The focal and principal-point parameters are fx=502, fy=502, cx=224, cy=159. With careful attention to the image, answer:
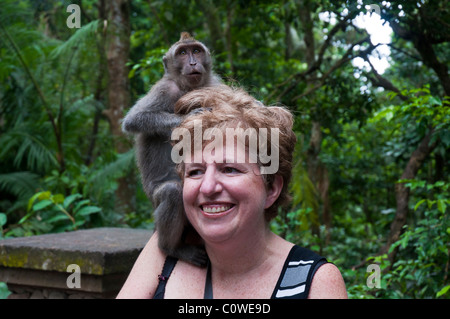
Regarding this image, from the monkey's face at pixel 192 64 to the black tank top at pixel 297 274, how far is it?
169cm

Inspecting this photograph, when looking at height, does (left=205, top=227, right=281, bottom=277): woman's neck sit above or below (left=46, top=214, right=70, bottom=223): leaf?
below

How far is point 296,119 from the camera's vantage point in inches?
173

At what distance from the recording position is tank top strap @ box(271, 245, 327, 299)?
5.55 ft

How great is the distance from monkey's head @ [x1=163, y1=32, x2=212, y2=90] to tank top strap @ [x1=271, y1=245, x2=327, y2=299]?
1.73 metres

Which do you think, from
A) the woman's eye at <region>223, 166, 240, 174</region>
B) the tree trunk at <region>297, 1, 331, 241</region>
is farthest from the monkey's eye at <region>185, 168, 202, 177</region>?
the tree trunk at <region>297, 1, 331, 241</region>

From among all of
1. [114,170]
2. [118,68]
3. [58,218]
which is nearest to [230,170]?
[58,218]

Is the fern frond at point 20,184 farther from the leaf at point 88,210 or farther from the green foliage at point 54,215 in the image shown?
the leaf at point 88,210

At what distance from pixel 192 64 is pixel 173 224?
1210 mm

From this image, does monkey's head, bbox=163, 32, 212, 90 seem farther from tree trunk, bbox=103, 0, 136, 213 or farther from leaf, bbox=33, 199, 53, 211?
tree trunk, bbox=103, 0, 136, 213

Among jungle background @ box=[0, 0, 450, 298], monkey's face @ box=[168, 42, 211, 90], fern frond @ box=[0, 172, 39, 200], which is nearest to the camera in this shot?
monkey's face @ box=[168, 42, 211, 90]

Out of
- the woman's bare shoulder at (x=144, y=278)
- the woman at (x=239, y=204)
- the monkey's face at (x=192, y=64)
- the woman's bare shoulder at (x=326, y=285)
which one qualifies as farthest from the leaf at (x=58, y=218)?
the woman's bare shoulder at (x=326, y=285)

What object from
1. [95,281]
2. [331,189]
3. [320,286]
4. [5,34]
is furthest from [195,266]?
[331,189]

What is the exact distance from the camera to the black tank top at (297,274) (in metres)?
1.69

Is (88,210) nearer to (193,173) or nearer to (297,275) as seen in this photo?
(193,173)
